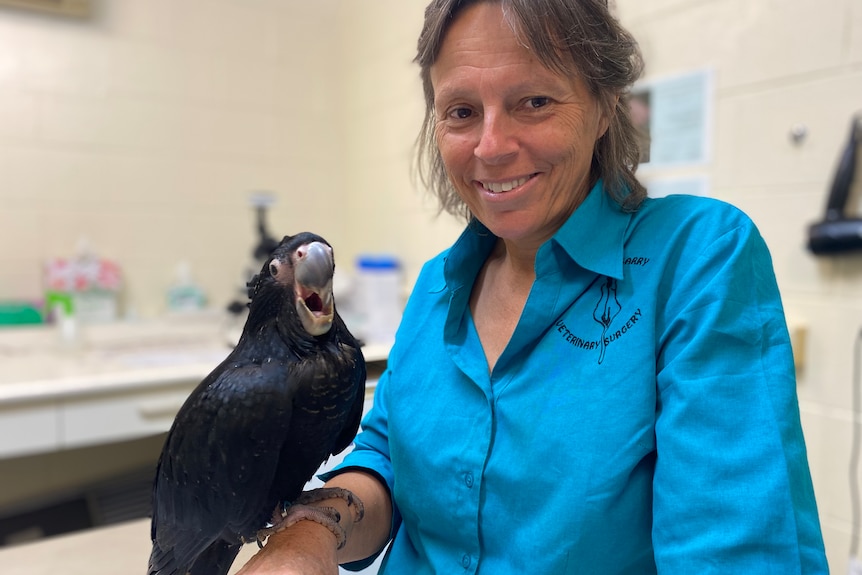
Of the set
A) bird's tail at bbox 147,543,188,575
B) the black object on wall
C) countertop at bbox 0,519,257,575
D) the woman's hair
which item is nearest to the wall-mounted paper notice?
the black object on wall

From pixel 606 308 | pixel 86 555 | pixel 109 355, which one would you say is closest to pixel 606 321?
pixel 606 308

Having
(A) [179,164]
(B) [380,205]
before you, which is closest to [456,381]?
(B) [380,205]

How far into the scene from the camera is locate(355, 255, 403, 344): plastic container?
1750 mm

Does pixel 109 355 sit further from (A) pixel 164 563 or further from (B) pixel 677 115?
(B) pixel 677 115

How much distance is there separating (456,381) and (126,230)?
1.58m

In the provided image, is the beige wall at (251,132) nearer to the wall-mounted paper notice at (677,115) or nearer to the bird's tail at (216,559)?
the wall-mounted paper notice at (677,115)

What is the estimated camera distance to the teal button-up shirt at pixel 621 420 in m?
0.54

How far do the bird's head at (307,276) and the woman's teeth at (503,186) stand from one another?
0.77ft

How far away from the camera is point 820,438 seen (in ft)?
3.61

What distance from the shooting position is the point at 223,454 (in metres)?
0.57

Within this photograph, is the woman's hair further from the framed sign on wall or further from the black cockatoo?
the framed sign on wall

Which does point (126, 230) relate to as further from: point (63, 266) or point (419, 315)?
point (419, 315)

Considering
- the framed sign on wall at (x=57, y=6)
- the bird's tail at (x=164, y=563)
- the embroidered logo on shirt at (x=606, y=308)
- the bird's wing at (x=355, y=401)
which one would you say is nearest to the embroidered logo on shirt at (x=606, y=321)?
the embroidered logo on shirt at (x=606, y=308)

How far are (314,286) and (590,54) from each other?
39cm
